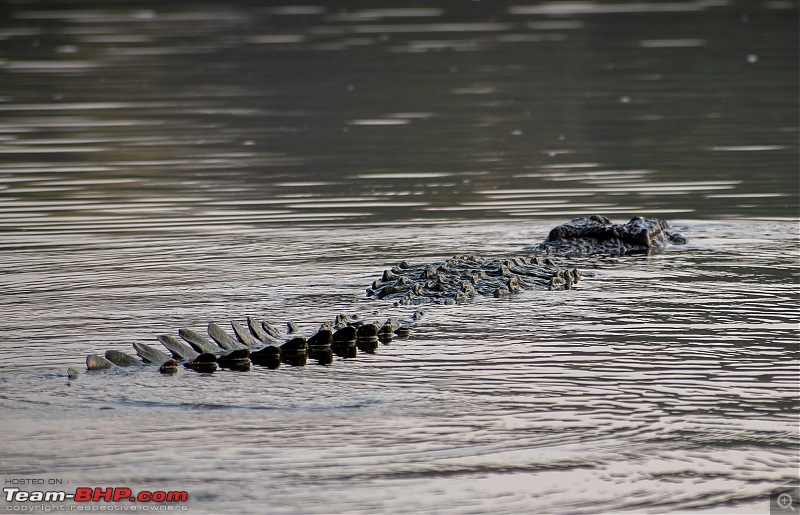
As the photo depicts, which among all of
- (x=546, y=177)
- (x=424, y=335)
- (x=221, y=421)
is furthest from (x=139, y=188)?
(x=221, y=421)

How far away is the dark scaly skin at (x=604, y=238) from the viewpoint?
35.1 feet

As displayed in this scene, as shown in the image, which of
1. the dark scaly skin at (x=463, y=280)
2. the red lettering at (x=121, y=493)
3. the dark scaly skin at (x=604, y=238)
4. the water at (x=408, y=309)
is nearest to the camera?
the red lettering at (x=121, y=493)

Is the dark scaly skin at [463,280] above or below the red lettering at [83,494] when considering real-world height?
above

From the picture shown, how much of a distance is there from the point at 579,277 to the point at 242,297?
96.6 inches

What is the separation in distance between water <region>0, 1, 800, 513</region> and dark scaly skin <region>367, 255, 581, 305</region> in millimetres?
179

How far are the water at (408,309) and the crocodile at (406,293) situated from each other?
162mm

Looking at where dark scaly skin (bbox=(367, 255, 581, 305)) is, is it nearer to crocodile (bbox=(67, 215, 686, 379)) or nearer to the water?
crocodile (bbox=(67, 215, 686, 379))

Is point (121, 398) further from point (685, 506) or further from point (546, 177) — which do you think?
point (546, 177)

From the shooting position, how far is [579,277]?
950 cm

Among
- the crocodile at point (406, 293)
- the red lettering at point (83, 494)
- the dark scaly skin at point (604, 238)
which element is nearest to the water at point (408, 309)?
the red lettering at point (83, 494)

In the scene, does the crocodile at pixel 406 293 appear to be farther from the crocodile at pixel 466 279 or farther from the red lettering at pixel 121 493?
the red lettering at pixel 121 493

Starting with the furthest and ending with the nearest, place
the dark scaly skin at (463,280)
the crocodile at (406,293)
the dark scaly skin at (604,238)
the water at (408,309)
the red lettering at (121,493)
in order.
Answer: the dark scaly skin at (604,238)
the dark scaly skin at (463,280)
the crocodile at (406,293)
the water at (408,309)
the red lettering at (121,493)

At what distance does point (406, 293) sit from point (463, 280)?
16.5 inches

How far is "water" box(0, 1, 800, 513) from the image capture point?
18.3 feet
